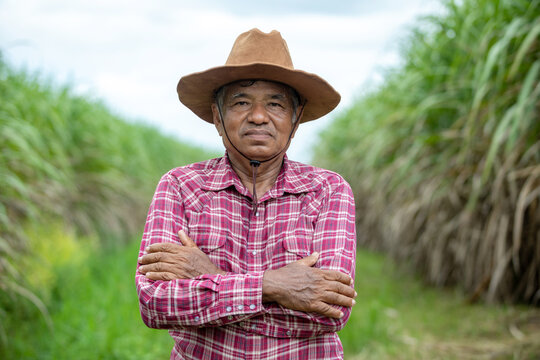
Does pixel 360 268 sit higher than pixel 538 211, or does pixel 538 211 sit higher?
pixel 538 211

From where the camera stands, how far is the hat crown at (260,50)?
1.82m

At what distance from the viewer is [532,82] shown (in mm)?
3520

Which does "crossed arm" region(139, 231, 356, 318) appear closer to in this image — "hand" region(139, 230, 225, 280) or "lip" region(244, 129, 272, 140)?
"hand" region(139, 230, 225, 280)

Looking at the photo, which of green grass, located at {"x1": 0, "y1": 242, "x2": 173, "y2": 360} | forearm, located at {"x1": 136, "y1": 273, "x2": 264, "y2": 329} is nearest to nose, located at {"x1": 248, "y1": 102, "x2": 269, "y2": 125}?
forearm, located at {"x1": 136, "y1": 273, "x2": 264, "y2": 329}

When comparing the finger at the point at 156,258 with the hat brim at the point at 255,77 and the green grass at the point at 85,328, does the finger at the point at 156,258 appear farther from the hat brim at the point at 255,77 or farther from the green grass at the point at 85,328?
the green grass at the point at 85,328

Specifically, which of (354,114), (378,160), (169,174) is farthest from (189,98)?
(354,114)

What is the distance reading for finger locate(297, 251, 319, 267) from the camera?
1.67 meters

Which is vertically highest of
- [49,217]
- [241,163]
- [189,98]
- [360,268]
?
[189,98]

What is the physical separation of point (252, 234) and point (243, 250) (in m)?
0.06

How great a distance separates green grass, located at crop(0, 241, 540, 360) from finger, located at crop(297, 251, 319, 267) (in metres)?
1.83

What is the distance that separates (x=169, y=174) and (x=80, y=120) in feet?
16.0

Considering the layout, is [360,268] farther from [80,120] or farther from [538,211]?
[80,120]

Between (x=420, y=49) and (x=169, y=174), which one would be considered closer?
(x=169, y=174)

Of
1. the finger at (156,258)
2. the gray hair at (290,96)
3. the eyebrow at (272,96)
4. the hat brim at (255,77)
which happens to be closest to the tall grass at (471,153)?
the hat brim at (255,77)
